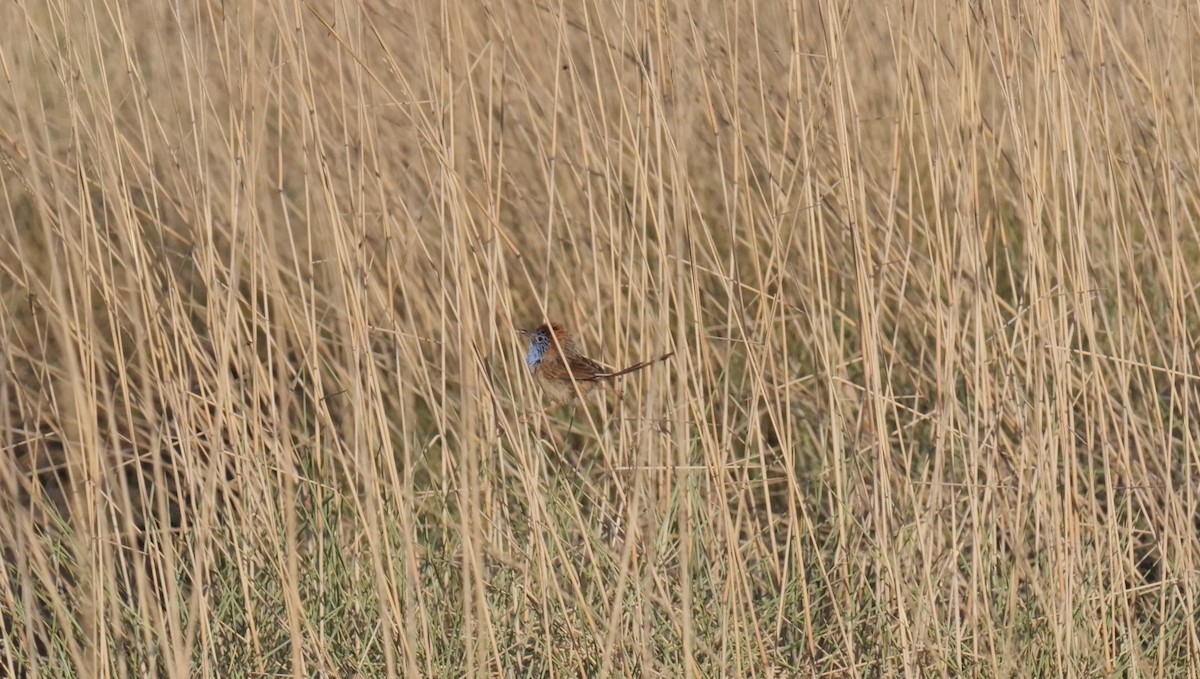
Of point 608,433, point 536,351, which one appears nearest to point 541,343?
point 536,351

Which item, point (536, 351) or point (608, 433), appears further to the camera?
point (536, 351)

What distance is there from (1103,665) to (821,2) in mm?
926

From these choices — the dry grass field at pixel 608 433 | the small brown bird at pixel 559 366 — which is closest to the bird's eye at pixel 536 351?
the small brown bird at pixel 559 366

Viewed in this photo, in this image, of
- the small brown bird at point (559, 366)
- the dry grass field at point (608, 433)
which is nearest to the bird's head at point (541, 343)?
the small brown bird at point (559, 366)

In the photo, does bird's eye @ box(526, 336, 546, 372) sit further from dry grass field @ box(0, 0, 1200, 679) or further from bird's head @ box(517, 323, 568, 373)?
dry grass field @ box(0, 0, 1200, 679)

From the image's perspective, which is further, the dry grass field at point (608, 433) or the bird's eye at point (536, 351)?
the bird's eye at point (536, 351)

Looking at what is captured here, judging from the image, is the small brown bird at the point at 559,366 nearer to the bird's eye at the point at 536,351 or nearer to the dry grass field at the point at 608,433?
the bird's eye at the point at 536,351

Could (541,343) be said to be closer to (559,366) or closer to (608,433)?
(559,366)

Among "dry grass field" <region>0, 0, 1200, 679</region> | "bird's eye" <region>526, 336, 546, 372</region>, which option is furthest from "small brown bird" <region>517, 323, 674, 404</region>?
"dry grass field" <region>0, 0, 1200, 679</region>

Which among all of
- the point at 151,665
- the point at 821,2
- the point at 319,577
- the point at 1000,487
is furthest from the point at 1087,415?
the point at 151,665

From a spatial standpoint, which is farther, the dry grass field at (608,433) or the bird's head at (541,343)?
the bird's head at (541,343)

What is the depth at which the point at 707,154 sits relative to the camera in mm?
2834

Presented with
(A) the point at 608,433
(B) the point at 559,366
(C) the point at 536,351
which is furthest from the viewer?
(C) the point at 536,351

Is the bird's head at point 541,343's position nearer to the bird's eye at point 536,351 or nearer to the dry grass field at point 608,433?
the bird's eye at point 536,351
